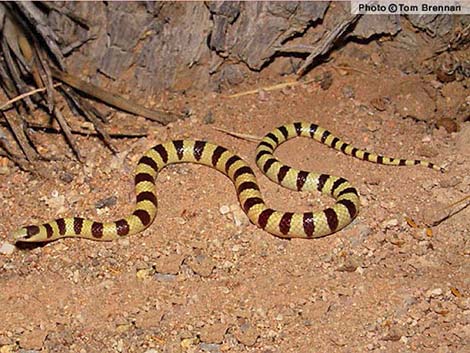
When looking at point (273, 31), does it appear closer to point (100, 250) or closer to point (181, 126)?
point (181, 126)

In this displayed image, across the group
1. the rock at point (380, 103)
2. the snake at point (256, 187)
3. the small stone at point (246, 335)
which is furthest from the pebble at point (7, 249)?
the rock at point (380, 103)

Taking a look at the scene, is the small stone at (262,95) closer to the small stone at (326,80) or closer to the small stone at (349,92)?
the small stone at (326,80)

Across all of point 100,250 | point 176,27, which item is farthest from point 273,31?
point 100,250

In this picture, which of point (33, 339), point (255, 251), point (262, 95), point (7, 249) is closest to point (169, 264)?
point (255, 251)

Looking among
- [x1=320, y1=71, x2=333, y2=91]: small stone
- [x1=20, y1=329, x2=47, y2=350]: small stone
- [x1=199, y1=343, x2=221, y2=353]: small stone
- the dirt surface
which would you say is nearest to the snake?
the dirt surface

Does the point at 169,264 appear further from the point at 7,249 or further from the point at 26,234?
the point at 7,249

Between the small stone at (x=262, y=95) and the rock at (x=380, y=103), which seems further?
the small stone at (x=262, y=95)

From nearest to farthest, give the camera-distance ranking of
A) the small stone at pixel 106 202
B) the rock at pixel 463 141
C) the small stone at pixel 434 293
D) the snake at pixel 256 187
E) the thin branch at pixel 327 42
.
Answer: the small stone at pixel 434 293
the snake at pixel 256 187
the small stone at pixel 106 202
the rock at pixel 463 141
the thin branch at pixel 327 42
